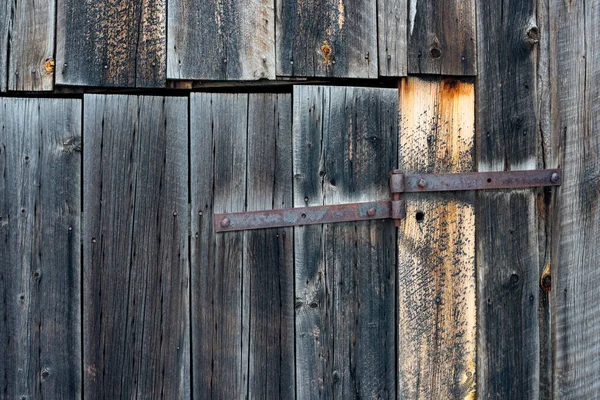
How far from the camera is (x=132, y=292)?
2021 millimetres

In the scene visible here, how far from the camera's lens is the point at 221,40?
2062 mm

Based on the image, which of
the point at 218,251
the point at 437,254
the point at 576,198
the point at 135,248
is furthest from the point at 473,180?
the point at 135,248

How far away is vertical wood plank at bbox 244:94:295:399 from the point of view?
209 centimetres

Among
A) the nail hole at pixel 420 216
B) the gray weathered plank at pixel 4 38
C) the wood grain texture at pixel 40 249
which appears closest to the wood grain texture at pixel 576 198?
the nail hole at pixel 420 216

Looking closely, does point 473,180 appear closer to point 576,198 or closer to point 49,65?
point 576,198

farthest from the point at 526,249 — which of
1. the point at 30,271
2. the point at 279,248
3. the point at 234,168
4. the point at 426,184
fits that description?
the point at 30,271

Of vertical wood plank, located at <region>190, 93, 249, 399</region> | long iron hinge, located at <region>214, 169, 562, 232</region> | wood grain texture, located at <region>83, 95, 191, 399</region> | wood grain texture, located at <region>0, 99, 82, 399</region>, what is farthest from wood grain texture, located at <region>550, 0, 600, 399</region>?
wood grain texture, located at <region>0, 99, 82, 399</region>

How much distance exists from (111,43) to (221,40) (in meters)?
0.35

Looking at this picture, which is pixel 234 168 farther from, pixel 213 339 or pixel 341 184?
pixel 213 339

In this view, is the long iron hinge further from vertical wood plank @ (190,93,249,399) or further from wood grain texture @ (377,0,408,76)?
wood grain texture @ (377,0,408,76)

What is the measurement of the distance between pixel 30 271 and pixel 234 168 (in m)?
0.72

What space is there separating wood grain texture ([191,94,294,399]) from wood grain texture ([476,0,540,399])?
0.71 meters

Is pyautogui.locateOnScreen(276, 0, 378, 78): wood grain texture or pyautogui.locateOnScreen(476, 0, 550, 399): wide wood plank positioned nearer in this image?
pyautogui.locateOnScreen(276, 0, 378, 78): wood grain texture

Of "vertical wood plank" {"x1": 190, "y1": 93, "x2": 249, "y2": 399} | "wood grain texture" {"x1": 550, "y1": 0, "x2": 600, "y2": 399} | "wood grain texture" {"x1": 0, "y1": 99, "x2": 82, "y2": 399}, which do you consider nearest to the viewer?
"wood grain texture" {"x1": 0, "y1": 99, "x2": 82, "y2": 399}
